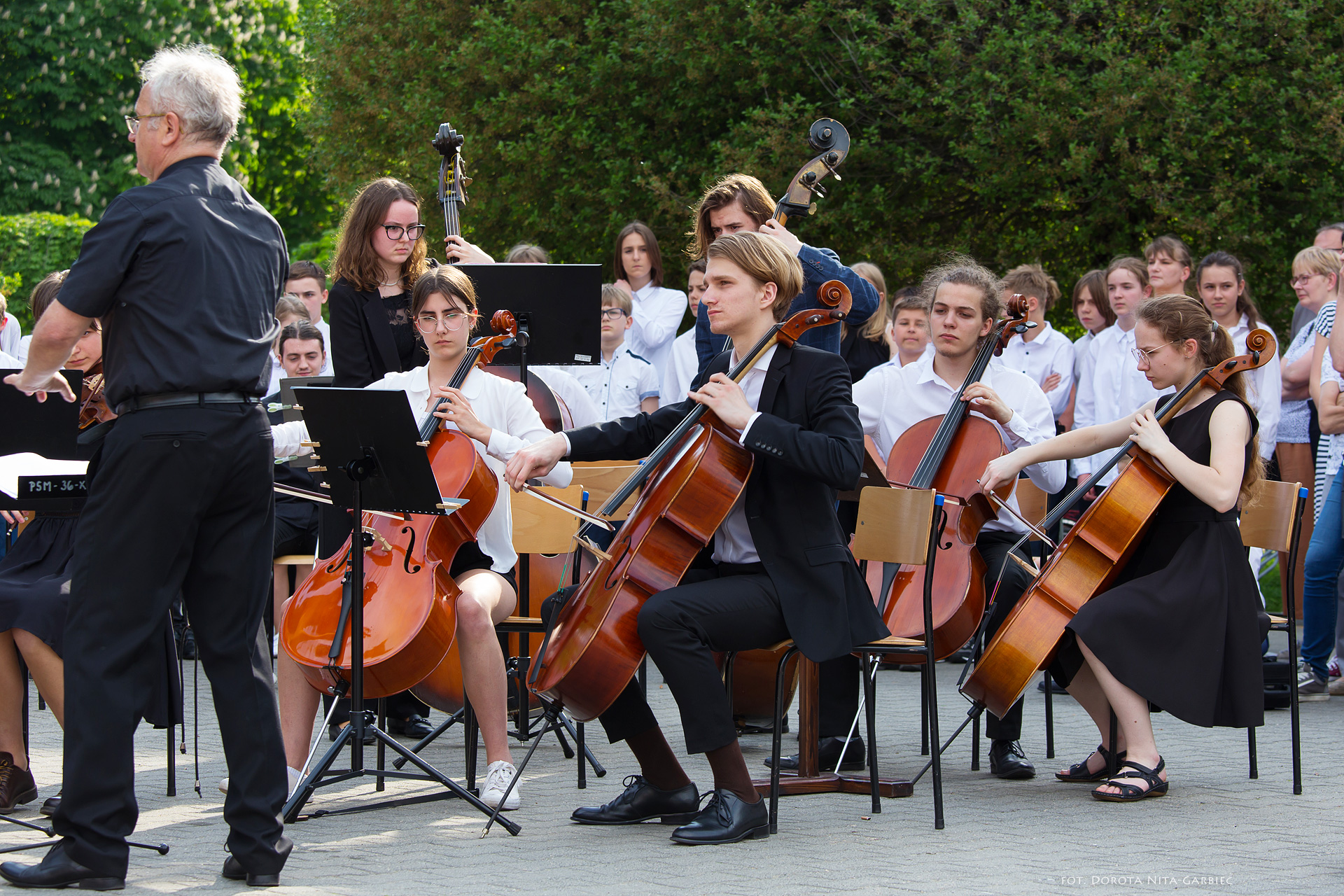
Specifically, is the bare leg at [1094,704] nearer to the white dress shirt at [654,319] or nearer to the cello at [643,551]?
the cello at [643,551]

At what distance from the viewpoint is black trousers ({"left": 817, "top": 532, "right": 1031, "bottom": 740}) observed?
16.5 feet

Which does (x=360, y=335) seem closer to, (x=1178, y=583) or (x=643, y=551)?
(x=643, y=551)

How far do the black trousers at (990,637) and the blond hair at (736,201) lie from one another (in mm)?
1389

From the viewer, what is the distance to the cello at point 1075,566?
4496 millimetres

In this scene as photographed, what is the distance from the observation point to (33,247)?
45.7 ft

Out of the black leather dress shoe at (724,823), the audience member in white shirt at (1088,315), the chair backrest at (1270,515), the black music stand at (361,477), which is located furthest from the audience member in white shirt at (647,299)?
the black leather dress shoe at (724,823)

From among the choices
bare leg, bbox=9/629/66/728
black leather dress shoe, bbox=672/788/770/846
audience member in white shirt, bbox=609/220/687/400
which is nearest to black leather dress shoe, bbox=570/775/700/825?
black leather dress shoe, bbox=672/788/770/846

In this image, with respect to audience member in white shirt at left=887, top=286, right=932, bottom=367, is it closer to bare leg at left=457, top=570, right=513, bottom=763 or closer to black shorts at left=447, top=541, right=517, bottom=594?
black shorts at left=447, top=541, right=517, bottom=594

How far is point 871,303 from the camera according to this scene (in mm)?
5332

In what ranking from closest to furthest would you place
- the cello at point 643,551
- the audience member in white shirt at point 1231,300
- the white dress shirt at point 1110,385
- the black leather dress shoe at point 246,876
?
1. the black leather dress shoe at point 246,876
2. the cello at point 643,551
3. the audience member in white shirt at point 1231,300
4. the white dress shirt at point 1110,385

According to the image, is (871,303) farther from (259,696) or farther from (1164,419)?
(259,696)

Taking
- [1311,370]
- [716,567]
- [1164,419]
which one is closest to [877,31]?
[1311,370]

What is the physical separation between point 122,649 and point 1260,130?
30.6 ft

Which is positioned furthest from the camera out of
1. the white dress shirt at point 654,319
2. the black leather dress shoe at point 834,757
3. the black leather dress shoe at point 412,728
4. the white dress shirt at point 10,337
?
the white dress shirt at point 10,337
